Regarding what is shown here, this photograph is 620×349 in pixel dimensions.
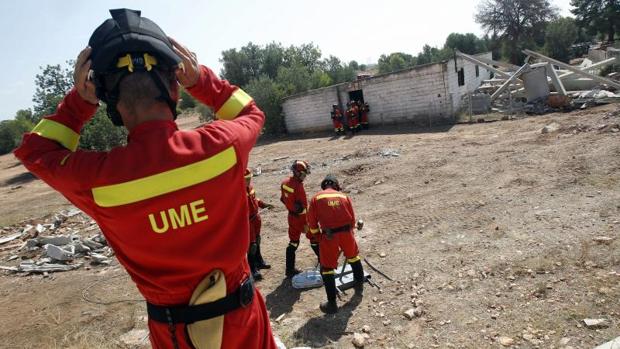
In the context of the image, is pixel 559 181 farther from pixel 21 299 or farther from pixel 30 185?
pixel 30 185

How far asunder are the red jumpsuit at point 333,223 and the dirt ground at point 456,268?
0.65 metres

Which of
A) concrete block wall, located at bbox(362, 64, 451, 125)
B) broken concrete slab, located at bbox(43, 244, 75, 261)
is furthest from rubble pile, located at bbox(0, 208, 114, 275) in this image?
concrete block wall, located at bbox(362, 64, 451, 125)

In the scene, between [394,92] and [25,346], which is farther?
[394,92]

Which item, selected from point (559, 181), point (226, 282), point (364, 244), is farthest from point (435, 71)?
point (226, 282)

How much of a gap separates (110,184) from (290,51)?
40090mm

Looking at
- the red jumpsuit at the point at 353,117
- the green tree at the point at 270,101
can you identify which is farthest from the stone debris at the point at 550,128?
the green tree at the point at 270,101

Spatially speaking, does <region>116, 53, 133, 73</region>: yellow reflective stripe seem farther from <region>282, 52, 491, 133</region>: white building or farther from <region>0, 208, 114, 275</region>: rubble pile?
<region>282, 52, 491, 133</region>: white building

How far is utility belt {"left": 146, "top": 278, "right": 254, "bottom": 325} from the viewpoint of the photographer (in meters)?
1.51

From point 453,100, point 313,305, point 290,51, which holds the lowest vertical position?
point 313,305

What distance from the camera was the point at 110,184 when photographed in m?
1.30

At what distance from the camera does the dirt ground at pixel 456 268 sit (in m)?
4.41

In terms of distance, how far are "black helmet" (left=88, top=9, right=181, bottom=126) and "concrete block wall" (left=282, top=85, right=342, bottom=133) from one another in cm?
1995

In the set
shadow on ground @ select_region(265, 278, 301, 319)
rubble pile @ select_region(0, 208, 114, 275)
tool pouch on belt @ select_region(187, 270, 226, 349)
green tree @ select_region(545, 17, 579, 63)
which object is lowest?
shadow on ground @ select_region(265, 278, 301, 319)

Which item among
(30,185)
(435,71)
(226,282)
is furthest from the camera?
(30,185)
